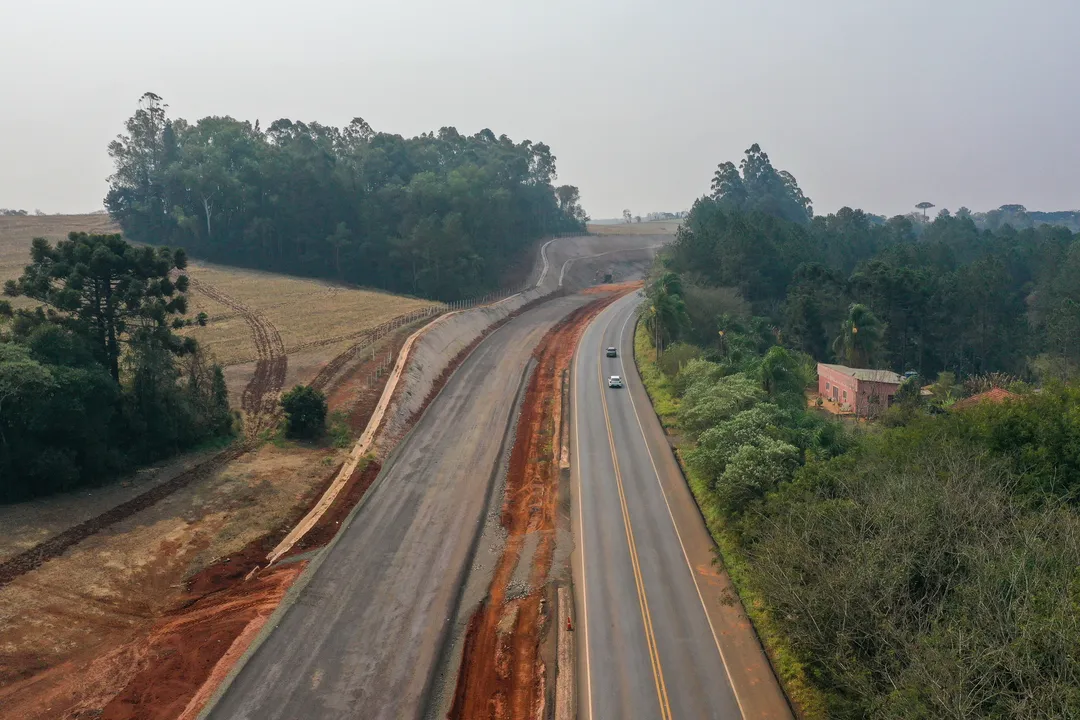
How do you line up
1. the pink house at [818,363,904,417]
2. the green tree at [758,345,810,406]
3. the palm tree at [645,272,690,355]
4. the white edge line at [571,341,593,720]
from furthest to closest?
the palm tree at [645,272,690,355]
the pink house at [818,363,904,417]
the green tree at [758,345,810,406]
the white edge line at [571,341,593,720]

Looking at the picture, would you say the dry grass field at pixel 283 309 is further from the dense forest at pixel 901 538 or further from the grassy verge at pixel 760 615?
the grassy verge at pixel 760 615

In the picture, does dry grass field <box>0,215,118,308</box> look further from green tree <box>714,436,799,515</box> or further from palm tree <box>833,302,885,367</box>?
palm tree <box>833,302,885,367</box>

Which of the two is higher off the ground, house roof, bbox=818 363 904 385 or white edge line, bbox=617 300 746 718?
house roof, bbox=818 363 904 385

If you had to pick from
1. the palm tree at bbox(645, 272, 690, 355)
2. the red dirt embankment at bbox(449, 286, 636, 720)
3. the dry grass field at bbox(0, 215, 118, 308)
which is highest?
the dry grass field at bbox(0, 215, 118, 308)

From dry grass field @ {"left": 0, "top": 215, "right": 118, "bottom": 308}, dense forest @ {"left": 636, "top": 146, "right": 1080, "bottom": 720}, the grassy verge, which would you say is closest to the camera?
dense forest @ {"left": 636, "top": 146, "right": 1080, "bottom": 720}

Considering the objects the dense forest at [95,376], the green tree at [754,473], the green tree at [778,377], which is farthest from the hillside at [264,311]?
the green tree at [754,473]

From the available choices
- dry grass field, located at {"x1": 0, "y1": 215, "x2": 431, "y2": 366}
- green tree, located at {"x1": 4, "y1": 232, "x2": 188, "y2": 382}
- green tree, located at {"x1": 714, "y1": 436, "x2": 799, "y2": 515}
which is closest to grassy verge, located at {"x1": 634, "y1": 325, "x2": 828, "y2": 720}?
green tree, located at {"x1": 714, "y1": 436, "x2": 799, "y2": 515}

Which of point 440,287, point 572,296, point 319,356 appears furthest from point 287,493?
point 572,296

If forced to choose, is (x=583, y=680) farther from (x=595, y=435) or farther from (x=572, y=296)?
(x=572, y=296)
